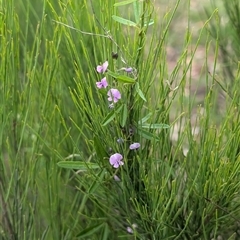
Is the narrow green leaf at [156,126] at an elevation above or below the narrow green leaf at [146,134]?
above

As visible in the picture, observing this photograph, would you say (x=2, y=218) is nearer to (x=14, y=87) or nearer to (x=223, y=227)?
(x=14, y=87)

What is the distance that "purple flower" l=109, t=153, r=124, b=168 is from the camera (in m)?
1.15

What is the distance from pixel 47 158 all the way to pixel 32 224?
9.6 inches

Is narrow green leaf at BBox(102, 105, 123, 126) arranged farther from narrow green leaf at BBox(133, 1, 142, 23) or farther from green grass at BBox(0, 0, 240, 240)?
narrow green leaf at BBox(133, 1, 142, 23)

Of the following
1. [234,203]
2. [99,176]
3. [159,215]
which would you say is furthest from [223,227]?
[99,176]

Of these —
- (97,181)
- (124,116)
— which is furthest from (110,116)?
(97,181)

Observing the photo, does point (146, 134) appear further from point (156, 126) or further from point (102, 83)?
point (102, 83)

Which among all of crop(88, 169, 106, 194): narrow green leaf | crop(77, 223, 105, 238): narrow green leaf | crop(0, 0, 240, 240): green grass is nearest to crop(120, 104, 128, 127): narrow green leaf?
crop(0, 0, 240, 240): green grass

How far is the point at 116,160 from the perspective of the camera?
1151 millimetres

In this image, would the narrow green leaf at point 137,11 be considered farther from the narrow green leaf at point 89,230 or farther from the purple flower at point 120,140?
the narrow green leaf at point 89,230

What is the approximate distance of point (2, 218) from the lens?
55.4 inches

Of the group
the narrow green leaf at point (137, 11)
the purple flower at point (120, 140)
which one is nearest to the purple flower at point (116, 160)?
the purple flower at point (120, 140)

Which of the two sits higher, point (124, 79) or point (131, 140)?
point (124, 79)

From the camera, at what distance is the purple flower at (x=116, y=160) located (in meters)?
1.15
